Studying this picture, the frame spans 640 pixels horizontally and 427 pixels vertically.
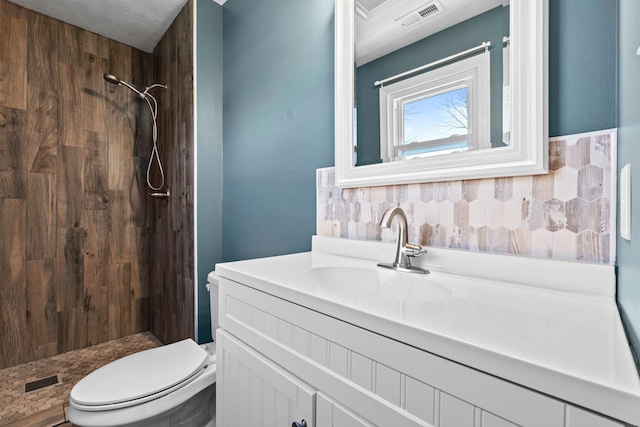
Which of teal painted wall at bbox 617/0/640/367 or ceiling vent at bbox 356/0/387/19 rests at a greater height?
ceiling vent at bbox 356/0/387/19

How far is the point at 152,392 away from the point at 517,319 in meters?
1.13

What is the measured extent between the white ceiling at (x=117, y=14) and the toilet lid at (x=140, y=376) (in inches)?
76.7

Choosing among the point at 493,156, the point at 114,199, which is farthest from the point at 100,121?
the point at 493,156

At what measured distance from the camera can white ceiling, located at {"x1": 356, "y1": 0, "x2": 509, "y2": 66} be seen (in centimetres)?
85

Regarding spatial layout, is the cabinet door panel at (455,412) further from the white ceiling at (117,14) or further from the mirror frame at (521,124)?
the white ceiling at (117,14)

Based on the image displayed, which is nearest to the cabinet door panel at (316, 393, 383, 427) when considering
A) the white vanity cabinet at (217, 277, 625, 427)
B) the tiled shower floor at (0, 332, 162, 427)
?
the white vanity cabinet at (217, 277, 625, 427)

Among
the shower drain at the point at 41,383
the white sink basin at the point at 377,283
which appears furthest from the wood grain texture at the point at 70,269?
the white sink basin at the point at 377,283

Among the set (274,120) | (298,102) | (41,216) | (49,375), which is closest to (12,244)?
(41,216)

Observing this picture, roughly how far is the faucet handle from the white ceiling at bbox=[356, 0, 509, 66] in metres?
0.60

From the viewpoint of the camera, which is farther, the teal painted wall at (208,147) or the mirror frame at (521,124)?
the teal painted wall at (208,147)

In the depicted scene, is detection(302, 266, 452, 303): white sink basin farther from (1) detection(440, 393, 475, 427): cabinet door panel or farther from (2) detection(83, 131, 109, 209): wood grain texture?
(2) detection(83, 131, 109, 209): wood grain texture

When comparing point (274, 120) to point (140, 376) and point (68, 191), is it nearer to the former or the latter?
point (140, 376)

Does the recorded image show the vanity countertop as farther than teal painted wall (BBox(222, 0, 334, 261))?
No

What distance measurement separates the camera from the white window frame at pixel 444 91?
0.81m
